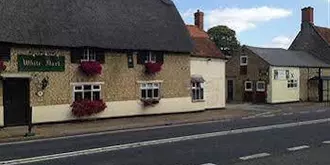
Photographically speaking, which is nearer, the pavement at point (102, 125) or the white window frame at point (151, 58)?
the pavement at point (102, 125)

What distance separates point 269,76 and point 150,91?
16.0 meters

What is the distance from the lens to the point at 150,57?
29625 millimetres

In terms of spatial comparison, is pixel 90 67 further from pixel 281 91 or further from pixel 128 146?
pixel 281 91

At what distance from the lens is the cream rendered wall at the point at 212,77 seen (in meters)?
34.2

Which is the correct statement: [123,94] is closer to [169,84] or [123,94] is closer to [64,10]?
[169,84]

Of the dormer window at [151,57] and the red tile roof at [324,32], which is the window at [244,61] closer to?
the red tile roof at [324,32]

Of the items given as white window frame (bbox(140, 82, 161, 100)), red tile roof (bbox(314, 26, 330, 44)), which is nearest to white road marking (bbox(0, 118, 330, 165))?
white window frame (bbox(140, 82, 161, 100))

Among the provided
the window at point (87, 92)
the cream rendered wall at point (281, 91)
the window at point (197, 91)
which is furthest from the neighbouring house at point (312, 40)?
the window at point (87, 92)

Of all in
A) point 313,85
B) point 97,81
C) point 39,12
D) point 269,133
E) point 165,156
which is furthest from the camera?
point 313,85

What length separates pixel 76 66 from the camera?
26219 mm

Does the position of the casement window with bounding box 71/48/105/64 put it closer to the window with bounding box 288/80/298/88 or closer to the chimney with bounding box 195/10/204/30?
the chimney with bounding box 195/10/204/30

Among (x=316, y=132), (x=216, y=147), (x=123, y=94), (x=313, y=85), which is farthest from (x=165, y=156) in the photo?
(x=313, y=85)

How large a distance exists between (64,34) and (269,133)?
11.8 m

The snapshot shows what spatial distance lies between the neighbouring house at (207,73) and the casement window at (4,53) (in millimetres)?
13023
